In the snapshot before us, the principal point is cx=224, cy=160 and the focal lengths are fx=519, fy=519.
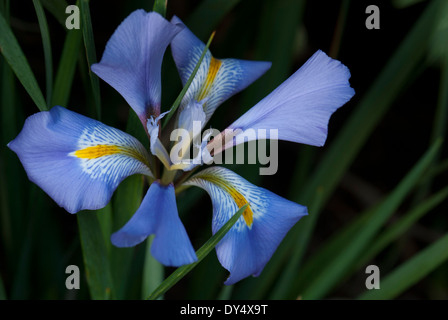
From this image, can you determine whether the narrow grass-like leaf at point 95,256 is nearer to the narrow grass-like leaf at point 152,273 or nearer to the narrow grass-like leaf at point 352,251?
the narrow grass-like leaf at point 152,273

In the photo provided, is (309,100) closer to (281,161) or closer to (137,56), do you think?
(137,56)

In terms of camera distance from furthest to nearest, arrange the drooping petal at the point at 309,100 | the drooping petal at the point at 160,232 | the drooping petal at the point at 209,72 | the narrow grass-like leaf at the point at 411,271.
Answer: the narrow grass-like leaf at the point at 411,271
the drooping petal at the point at 209,72
the drooping petal at the point at 309,100
the drooping petal at the point at 160,232

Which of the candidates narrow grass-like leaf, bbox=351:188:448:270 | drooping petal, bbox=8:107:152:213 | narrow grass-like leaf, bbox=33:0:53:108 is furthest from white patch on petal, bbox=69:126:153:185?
narrow grass-like leaf, bbox=351:188:448:270

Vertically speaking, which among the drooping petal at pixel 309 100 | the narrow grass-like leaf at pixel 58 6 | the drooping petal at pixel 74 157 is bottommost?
the drooping petal at pixel 74 157

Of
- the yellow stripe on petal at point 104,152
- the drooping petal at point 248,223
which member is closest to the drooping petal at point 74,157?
the yellow stripe on petal at point 104,152

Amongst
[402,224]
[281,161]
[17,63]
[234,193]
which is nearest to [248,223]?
[234,193]

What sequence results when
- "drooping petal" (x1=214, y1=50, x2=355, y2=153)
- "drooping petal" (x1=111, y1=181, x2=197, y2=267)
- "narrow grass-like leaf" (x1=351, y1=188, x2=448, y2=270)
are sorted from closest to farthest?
1. "drooping petal" (x1=111, y1=181, x2=197, y2=267)
2. "drooping petal" (x1=214, y1=50, x2=355, y2=153)
3. "narrow grass-like leaf" (x1=351, y1=188, x2=448, y2=270)

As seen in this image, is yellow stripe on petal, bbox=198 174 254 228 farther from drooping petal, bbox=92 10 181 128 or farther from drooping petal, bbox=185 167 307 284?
drooping petal, bbox=92 10 181 128

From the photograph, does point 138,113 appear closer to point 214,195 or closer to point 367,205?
point 214,195
